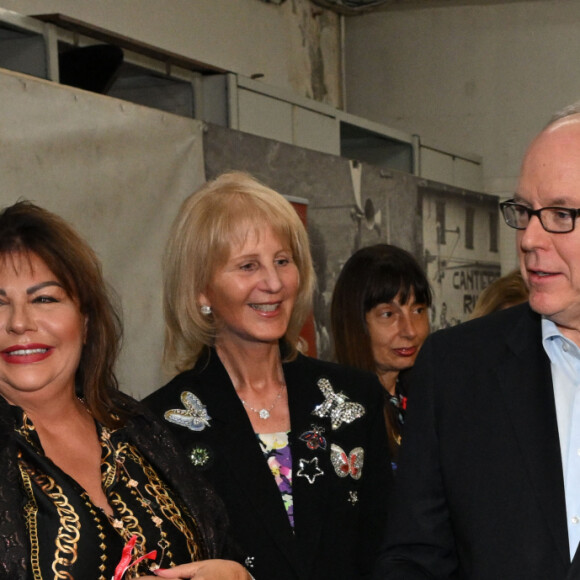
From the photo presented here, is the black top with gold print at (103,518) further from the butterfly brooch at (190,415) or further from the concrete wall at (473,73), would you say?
the concrete wall at (473,73)

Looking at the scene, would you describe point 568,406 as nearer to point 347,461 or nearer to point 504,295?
point 347,461

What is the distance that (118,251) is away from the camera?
12.9 feet

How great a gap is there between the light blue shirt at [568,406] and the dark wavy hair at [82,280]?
3.16 ft

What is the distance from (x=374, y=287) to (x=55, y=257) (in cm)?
163

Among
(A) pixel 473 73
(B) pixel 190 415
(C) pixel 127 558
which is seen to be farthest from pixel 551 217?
(A) pixel 473 73

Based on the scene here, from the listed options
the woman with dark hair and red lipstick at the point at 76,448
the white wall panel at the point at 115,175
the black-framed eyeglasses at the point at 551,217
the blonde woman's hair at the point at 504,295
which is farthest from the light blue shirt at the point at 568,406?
the white wall panel at the point at 115,175

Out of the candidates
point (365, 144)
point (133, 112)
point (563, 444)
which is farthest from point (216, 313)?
point (365, 144)

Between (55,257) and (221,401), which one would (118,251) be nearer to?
(221,401)

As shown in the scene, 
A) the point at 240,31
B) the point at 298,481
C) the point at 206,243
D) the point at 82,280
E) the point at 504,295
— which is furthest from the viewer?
the point at 240,31

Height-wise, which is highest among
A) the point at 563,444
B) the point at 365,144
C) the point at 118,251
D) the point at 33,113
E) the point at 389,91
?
the point at 389,91

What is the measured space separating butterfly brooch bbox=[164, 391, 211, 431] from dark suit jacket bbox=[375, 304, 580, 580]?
28.6 inches

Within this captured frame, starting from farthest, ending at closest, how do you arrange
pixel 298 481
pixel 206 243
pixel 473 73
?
pixel 473 73 → pixel 206 243 → pixel 298 481

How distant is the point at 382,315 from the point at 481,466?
1806 millimetres

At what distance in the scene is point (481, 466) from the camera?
5.70 feet
